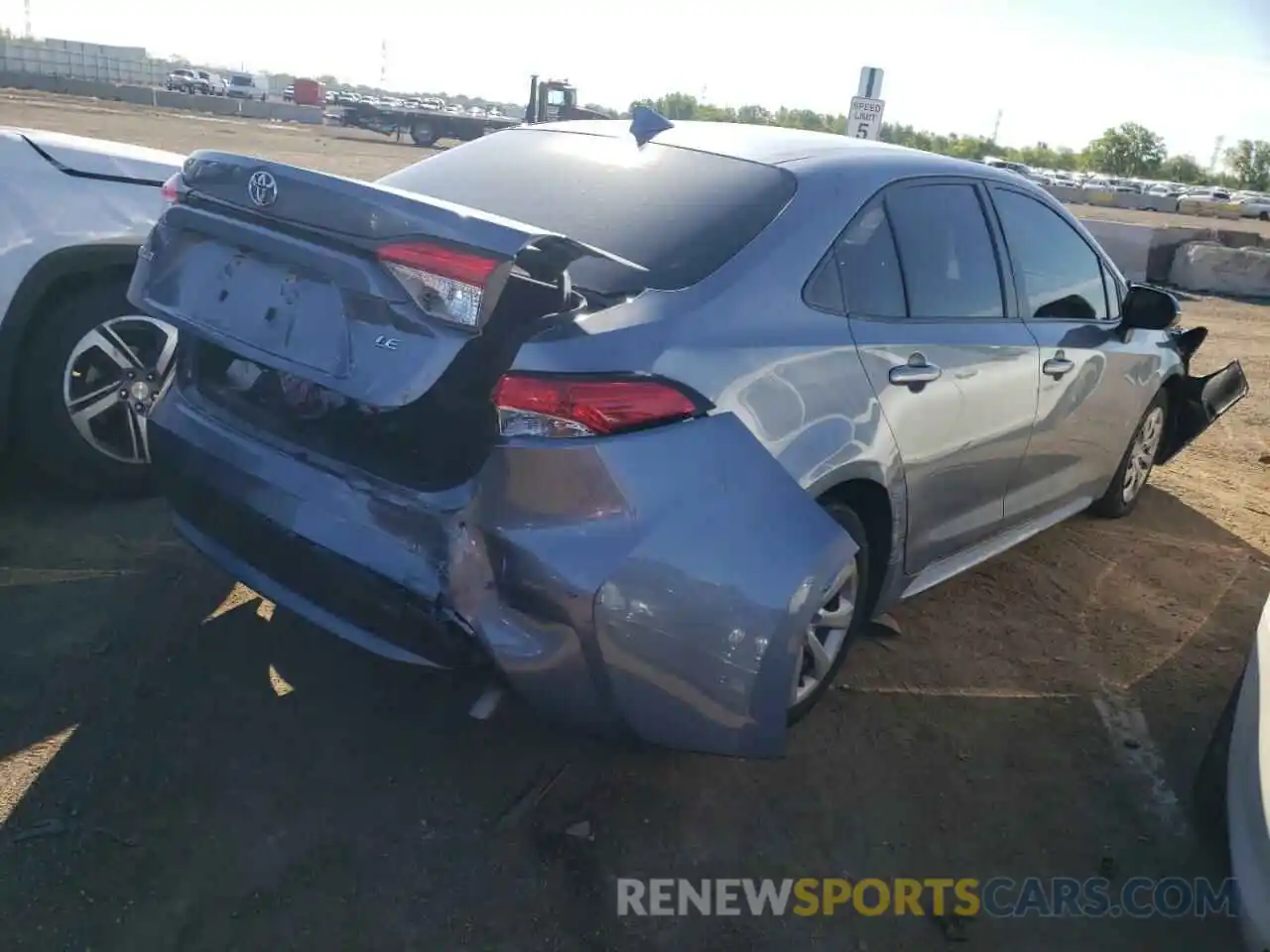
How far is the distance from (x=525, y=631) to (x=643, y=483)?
17.3 inches

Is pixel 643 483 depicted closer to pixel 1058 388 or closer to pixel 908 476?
pixel 908 476

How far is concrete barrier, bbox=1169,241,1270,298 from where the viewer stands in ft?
51.3

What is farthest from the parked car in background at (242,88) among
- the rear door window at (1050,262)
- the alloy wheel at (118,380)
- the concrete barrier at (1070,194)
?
the rear door window at (1050,262)

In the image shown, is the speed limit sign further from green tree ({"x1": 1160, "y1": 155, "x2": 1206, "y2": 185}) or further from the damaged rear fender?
green tree ({"x1": 1160, "y1": 155, "x2": 1206, "y2": 185})

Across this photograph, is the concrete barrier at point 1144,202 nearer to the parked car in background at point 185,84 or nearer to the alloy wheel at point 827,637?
the parked car in background at point 185,84

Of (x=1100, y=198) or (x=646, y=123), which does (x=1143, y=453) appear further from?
(x=1100, y=198)

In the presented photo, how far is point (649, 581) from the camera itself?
2.44m

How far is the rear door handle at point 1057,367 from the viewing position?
4.10 metres

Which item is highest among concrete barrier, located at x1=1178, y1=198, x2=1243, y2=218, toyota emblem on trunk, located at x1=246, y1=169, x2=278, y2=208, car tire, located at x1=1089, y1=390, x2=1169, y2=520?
toyota emblem on trunk, located at x1=246, y1=169, x2=278, y2=208

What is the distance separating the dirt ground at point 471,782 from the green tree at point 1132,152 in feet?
379

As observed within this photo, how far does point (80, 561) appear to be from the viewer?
3.93m

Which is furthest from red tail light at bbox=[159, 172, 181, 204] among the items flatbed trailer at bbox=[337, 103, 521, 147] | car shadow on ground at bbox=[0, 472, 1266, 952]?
flatbed trailer at bbox=[337, 103, 521, 147]

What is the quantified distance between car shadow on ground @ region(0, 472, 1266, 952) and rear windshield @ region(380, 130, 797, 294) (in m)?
1.27

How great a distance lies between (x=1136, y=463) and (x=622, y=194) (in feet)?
11.7
